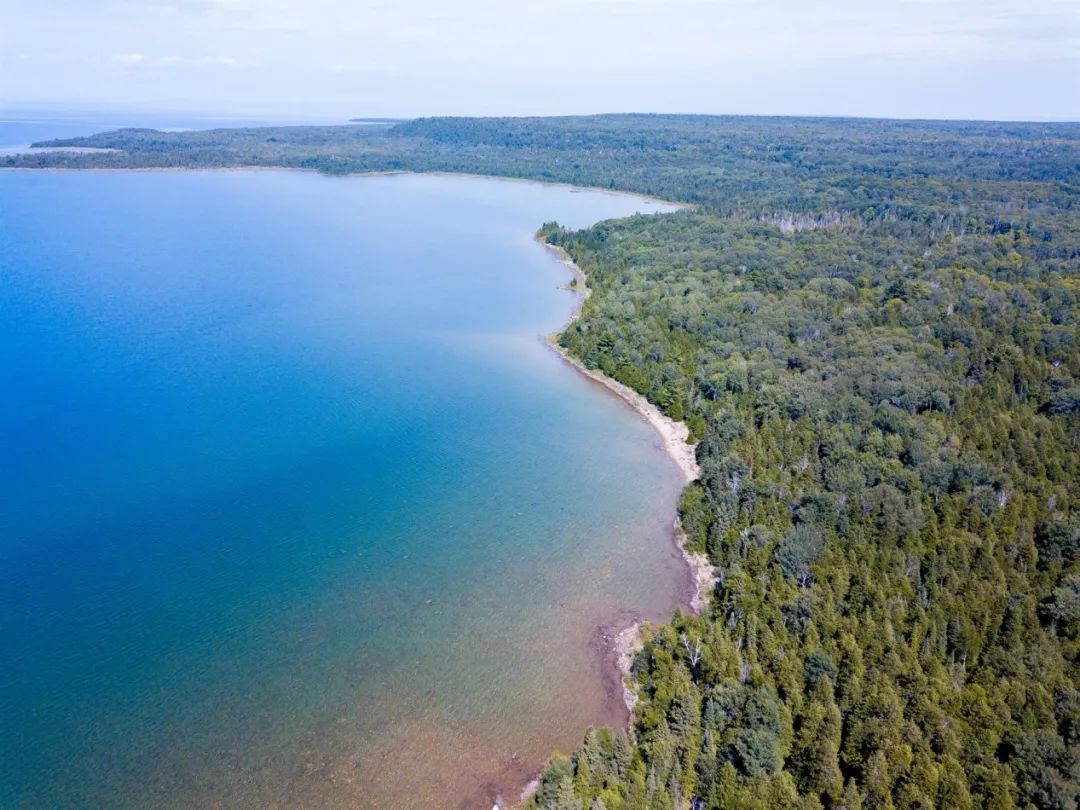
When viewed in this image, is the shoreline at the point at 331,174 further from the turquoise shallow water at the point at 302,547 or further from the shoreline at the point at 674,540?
the turquoise shallow water at the point at 302,547

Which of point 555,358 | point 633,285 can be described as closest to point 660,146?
point 633,285

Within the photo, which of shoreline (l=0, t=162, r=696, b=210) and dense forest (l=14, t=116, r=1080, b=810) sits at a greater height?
shoreline (l=0, t=162, r=696, b=210)

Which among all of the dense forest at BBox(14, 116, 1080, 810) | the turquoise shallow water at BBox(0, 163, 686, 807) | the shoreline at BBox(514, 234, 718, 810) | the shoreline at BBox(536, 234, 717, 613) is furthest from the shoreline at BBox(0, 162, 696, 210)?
the turquoise shallow water at BBox(0, 163, 686, 807)

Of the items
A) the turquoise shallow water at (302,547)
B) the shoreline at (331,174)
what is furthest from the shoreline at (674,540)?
the shoreline at (331,174)

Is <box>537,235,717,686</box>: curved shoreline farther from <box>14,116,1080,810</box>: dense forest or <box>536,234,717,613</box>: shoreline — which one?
<box>14,116,1080,810</box>: dense forest

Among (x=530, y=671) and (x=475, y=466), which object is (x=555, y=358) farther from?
(x=530, y=671)

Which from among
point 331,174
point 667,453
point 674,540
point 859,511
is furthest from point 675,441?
point 331,174
